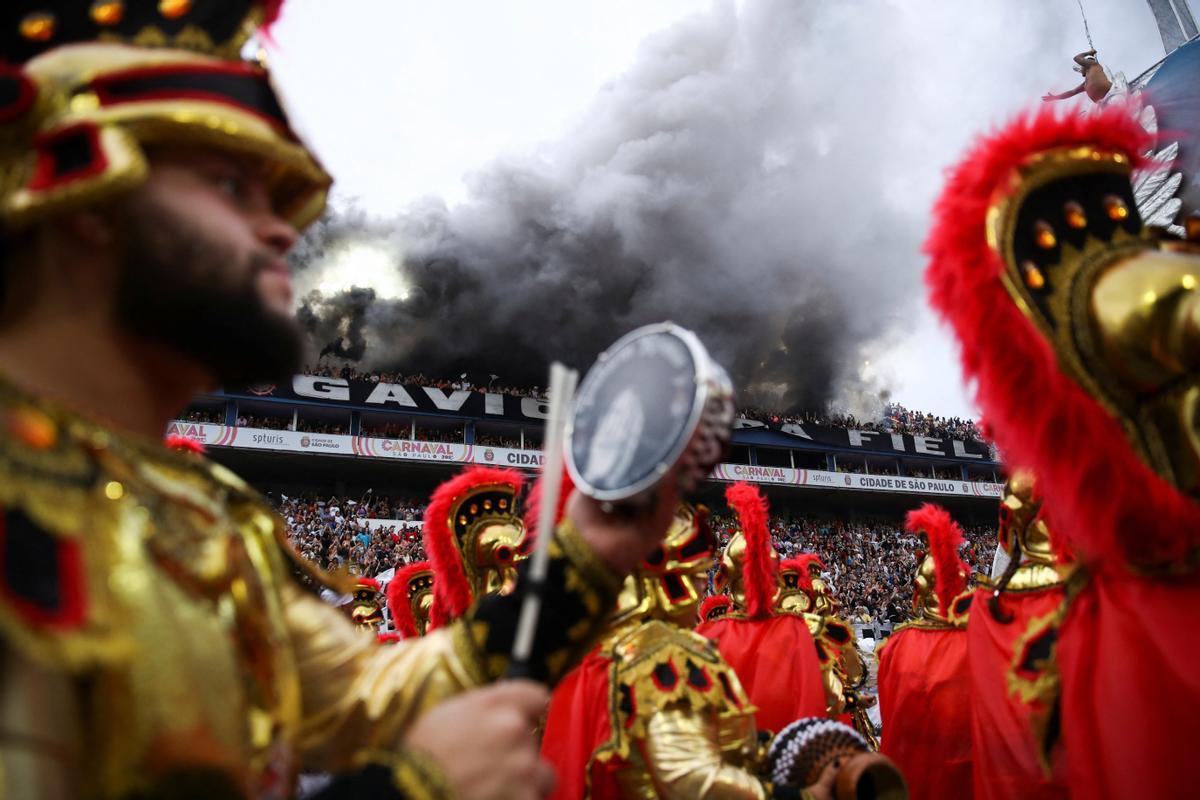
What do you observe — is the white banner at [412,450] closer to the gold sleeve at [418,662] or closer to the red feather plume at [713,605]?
the red feather plume at [713,605]

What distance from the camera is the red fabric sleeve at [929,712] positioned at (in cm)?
445

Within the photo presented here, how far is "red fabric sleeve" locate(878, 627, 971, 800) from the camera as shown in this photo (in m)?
4.45

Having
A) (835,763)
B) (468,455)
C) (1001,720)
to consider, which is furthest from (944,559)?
(468,455)

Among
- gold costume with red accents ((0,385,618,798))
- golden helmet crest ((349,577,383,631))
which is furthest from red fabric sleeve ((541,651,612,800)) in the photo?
golden helmet crest ((349,577,383,631))

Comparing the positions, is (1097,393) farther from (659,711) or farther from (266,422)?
(266,422)

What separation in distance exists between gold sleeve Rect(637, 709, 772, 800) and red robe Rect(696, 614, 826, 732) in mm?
2789

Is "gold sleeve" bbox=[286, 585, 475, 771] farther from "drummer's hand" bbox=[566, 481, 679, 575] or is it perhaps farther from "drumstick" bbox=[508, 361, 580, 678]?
"drummer's hand" bbox=[566, 481, 679, 575]

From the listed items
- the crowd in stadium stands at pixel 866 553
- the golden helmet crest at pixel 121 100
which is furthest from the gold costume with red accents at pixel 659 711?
the crowd in stadium stands at pixel 866 553

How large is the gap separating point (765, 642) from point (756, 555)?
2.09 ft

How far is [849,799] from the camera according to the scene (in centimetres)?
236

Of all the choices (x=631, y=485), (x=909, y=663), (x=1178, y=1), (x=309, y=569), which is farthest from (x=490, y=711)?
(x=1178, y=1)

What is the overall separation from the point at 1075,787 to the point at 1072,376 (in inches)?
36.1

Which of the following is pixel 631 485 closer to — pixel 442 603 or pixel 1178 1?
pixel 442 603

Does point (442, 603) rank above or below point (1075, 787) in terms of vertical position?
above
